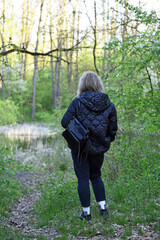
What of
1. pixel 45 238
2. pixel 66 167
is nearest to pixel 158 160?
pixel 45 238

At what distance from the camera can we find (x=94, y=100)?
333 cm

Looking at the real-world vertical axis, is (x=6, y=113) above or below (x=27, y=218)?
above

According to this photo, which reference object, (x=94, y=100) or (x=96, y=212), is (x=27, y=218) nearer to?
(x=96, y=212)

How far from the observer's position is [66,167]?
980 centimetres

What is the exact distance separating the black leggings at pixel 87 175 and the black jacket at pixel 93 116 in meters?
0.19

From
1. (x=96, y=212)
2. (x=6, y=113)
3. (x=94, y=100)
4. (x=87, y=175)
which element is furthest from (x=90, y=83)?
(x=6, y=113)

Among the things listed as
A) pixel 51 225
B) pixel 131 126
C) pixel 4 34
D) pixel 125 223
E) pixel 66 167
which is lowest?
pixel 66 167

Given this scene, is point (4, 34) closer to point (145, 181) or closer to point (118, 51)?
point (118, 51)

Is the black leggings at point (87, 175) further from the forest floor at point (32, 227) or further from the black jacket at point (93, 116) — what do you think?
the forest floor at point (32, 227)

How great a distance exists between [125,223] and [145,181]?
1307mm

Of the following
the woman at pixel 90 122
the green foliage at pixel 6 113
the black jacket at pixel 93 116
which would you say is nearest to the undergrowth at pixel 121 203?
the woman at pixel 90 122

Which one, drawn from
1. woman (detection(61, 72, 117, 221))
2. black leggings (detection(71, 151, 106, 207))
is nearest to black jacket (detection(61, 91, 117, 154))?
woman (detection(61, 72, 117, 221))

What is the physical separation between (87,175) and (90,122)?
706mm

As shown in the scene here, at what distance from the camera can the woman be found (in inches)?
131
